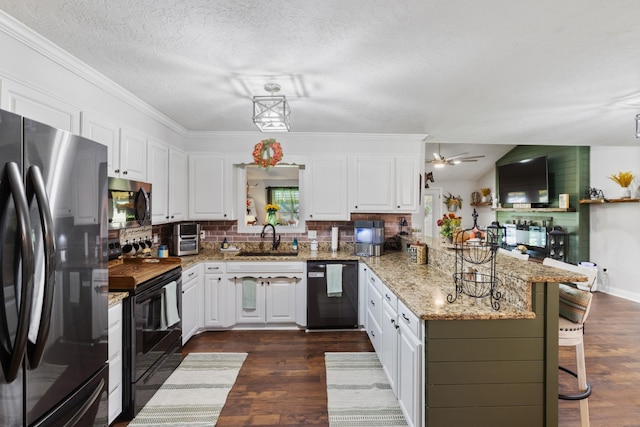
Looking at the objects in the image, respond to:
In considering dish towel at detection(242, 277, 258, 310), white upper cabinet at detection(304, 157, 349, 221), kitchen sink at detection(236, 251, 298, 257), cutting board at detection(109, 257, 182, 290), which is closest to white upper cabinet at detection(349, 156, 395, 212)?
white upper cabinet at detection(304, 157, 349, 221)

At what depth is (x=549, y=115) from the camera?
10.6 ft

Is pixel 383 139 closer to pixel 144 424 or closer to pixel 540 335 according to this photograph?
pixel 540 335

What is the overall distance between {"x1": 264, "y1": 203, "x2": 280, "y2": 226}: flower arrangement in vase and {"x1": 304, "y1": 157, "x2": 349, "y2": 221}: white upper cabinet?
1.61 feet

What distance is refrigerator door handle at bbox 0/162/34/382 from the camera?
1030 millimetres

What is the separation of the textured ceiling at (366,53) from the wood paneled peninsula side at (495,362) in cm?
140

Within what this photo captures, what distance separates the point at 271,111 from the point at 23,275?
6.25 feet

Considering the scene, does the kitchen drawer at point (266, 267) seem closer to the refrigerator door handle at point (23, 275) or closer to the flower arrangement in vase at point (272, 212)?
the flower arrangement in vase at point (272, 212)

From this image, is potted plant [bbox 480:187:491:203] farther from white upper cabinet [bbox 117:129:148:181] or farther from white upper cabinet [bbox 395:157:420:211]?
white upper cabinet [bbox 117:129:148:181]

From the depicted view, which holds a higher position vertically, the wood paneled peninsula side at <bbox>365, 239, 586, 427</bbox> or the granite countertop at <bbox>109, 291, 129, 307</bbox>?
the granite countertop at <bbox>109, 291, 129, 307</bbox>

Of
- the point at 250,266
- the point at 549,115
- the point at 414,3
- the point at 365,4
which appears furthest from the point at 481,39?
the point at 250,266

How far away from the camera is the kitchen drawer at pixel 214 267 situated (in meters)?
3.63

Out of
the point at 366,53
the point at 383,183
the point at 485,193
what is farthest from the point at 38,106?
the point at 485,193

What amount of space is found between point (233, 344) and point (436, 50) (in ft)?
10.7

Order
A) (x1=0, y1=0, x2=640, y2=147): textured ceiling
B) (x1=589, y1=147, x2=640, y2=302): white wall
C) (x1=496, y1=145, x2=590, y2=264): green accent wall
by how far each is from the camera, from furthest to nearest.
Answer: (x1=496, y1=145, x2=590, y2=264): green accent wall
(x1=589, y1=147, x2=640, y2=302): white wall
(x1=0, y1=0, x2=640, y2=147): textured ceiling
